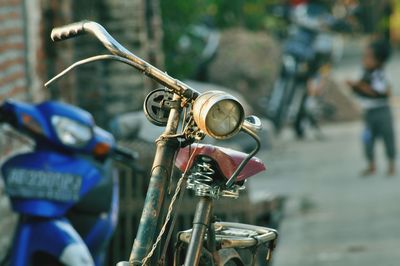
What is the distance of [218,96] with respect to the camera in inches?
138

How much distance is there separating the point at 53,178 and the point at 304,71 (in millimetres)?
13179

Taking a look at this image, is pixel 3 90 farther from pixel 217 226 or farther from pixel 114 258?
pixel 217 226

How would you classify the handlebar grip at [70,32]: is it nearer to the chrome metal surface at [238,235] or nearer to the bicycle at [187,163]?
the bicycle at [187,163]

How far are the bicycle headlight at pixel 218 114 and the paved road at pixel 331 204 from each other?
511 cm

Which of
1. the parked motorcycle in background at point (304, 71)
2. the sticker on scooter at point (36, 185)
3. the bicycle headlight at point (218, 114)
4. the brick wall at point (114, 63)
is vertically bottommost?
the bicycle headlight at point (218, 114)

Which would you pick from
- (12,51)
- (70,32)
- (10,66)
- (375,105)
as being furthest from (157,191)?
(375,105)

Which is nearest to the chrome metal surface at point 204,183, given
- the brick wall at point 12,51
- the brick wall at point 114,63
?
the brick wall at point 12,51

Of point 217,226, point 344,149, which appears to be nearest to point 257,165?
point 217,226

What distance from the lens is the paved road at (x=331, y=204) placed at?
31.5 feet

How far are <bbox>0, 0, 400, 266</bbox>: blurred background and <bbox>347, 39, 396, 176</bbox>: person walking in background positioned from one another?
0.29 m

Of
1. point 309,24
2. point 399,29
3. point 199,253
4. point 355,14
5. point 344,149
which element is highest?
point 399,29

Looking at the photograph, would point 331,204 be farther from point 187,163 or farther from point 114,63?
point 187,163

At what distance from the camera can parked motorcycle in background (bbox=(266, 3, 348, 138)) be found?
1831 centimetres

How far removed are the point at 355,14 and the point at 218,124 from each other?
21.8 meters
